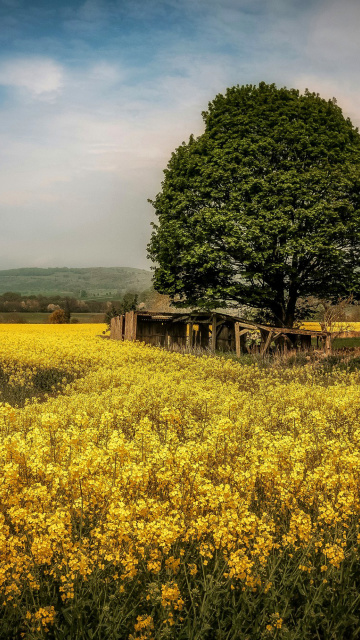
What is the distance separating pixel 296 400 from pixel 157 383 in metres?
3.61

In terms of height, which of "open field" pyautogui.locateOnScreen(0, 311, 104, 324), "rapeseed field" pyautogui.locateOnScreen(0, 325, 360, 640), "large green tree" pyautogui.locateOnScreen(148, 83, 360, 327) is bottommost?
"open field" pyautogui.locateOnScreen(0, 311, 104, 324)

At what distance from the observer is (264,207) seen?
896 inches

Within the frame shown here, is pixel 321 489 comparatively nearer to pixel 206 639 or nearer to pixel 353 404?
pixel 206 639

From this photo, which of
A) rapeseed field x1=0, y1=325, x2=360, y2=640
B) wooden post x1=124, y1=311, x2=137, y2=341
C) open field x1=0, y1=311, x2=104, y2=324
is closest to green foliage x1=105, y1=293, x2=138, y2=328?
open field x1=0, y1=311, x2=104, y2=324

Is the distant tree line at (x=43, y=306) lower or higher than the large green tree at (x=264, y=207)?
lower

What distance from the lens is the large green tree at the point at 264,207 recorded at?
22234 mm

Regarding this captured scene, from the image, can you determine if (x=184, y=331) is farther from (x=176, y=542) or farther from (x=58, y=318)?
(x=58, y=318)

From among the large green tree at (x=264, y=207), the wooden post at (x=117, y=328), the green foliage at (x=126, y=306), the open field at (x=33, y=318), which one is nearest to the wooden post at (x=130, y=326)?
the wooden post at (x=117, y=328)

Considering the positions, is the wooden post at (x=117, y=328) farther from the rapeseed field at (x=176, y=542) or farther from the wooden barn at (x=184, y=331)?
the rapeseed field at (x=176, y=542)

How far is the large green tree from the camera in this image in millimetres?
22234

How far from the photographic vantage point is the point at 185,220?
959 inches

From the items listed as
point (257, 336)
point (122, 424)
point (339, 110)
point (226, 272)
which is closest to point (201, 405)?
point (122, 424)

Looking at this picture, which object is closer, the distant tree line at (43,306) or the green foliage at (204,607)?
the green foliage at (204,607)

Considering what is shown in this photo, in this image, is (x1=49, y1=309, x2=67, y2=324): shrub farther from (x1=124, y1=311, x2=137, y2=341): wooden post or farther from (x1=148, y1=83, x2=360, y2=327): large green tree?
(x1=148, y1=83, x2=360, y2=327): large green tree
